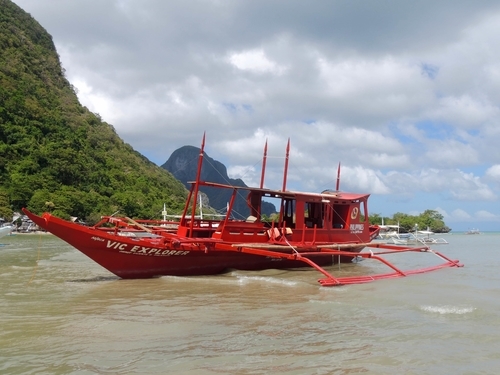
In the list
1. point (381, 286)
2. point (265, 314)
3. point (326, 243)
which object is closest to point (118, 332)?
point (265, 314)

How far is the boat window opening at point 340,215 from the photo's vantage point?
16.0 meters

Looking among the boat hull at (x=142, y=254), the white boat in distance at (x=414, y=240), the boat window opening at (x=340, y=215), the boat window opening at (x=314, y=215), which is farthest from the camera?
the white boat in distance at (x=414, y=240)

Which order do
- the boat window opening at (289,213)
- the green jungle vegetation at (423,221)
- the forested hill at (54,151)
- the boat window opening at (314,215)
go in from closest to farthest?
the boat window opening at (289,213), the boat window opening at (314,215), the forested hill at (54,151), the green jungle vegetation at (423,221)

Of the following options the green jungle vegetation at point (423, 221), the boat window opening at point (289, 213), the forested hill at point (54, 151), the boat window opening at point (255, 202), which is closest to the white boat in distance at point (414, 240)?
the boat window opening at point (289, 213)

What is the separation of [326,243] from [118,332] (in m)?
9.35

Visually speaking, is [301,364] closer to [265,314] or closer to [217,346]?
[217,346]

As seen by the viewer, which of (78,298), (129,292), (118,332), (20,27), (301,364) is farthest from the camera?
(20,27)

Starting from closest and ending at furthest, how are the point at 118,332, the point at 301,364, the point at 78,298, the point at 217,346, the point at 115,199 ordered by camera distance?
the point at 301,364 → the point at 217,346 → the point at 118,332 → the point at 78,298 → the point at 115,199

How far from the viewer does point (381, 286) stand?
36.7 ft

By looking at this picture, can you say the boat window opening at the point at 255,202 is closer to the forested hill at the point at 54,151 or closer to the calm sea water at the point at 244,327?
the calm sea water at the point at 244,327

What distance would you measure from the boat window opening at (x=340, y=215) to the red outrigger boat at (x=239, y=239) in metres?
0.03

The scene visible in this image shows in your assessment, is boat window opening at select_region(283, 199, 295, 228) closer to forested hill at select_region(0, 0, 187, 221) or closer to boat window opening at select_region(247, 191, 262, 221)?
boat window opening at select_region(247, 191, 262, 221)

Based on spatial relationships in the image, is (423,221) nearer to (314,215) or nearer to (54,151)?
(54,151)

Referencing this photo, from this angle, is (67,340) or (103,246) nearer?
(67,340)
